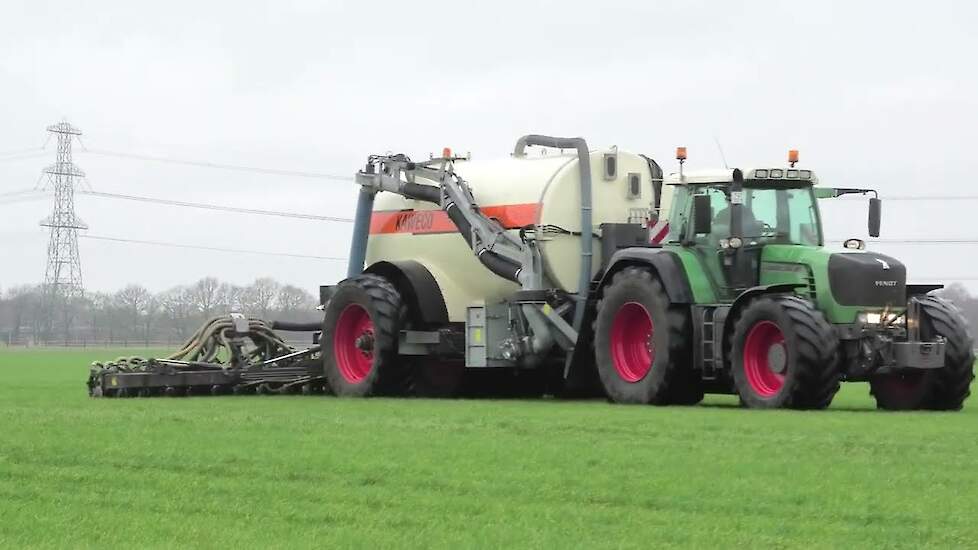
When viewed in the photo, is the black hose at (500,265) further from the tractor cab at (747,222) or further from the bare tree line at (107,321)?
the bare tree line at (107,321)

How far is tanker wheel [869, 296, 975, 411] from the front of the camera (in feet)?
59.8

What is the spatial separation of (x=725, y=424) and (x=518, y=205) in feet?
22.6

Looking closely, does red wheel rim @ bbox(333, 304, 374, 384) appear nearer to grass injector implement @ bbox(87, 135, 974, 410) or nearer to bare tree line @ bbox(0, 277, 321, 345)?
grass injector implement @ bbox(87, 135, 974, 410)

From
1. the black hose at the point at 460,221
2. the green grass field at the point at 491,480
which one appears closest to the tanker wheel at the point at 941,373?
the green grass field at the point at 491,480

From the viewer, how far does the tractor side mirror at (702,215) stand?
1897cm

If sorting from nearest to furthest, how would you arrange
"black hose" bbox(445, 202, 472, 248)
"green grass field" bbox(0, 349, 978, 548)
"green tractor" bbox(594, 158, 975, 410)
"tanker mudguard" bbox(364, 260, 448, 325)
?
"green grass field" bbox(0, 349, 978, 548), "green tractor" bbox(594, 158, 975, 410), "black hose" bbox(445, 202, 472, 248), "tanker mudguard" bbox(364, 260, 448, 325)

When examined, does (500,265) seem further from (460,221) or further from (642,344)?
(642,344)

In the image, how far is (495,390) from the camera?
23.5m

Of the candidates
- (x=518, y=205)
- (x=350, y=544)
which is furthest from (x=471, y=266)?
(x=350, y=544)

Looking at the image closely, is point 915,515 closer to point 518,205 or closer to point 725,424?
point 725,424

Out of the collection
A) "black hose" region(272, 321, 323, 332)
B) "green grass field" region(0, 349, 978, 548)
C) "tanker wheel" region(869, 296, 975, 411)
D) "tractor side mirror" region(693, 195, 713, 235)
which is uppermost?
A: "tractor side mirror" region(693, 195, 713, 235)

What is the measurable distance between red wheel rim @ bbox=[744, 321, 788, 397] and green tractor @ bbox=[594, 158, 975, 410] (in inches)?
0.6

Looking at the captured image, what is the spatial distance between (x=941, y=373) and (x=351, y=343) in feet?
27.1

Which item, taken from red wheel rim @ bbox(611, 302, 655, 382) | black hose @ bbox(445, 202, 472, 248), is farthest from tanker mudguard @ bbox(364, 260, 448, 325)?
red wheel rim @ bbox(611, 302, 655, 382)
